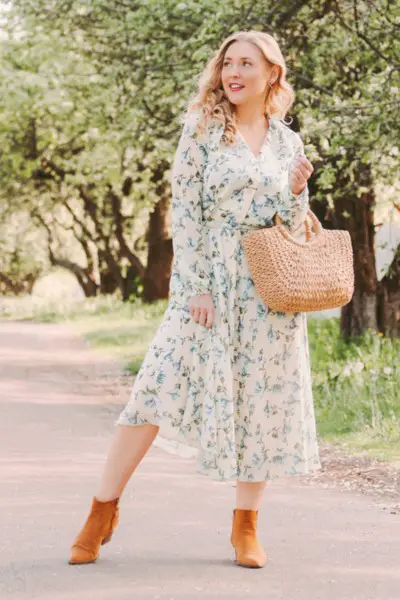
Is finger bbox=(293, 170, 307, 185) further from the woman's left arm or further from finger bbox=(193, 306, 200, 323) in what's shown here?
finger bbox=(193, 306, 200, 323)

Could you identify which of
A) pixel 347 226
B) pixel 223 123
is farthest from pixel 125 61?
pixel 223 123

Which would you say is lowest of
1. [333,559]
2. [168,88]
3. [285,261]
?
[333,559]

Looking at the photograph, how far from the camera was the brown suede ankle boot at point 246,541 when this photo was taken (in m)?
4.74

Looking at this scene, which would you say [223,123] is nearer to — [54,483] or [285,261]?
[285,261]

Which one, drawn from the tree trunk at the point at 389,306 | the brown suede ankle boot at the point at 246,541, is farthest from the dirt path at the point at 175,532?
the tree trunk at the point at 389,306

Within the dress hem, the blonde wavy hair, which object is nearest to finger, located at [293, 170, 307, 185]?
the blonde wavy hair

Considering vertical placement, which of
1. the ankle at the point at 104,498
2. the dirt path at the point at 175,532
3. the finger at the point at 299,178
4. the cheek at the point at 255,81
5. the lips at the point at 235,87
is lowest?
the dirt path at the point at 175,532

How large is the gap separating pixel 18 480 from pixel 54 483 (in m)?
0.25

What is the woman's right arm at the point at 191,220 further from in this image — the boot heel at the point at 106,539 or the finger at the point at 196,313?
the boot heel at the point at 106,539

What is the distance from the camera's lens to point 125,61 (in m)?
13.7

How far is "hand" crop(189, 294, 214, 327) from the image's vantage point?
462 centimetres

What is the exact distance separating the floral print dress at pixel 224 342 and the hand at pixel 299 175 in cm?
3

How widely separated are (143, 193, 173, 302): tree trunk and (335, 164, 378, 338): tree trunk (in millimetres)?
13605

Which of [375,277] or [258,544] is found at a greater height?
[375,277]
